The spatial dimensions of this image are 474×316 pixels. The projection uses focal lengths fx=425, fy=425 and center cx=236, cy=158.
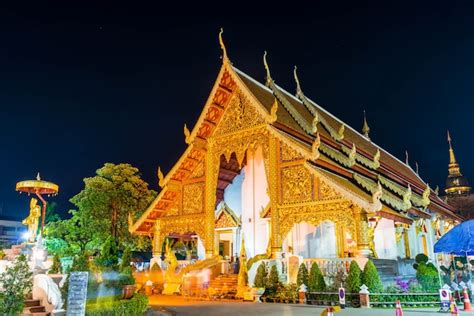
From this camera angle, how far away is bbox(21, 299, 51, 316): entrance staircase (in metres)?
7.95

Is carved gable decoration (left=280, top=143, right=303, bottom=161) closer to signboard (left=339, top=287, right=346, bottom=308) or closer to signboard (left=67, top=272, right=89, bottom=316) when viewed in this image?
signboard (left=339, top=287, right=346, bottom=308)

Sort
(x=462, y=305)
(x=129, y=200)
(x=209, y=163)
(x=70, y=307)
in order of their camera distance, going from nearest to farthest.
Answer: (x=70, y=307) < (x=462, y=305) < (x=209, y=163) < (x=129, y=200)

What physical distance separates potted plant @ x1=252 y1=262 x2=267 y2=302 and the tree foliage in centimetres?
1374

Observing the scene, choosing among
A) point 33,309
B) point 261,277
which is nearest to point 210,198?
point 261,277

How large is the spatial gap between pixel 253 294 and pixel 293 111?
7.51 meters

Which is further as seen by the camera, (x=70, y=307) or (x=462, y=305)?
(x=462, y=305)

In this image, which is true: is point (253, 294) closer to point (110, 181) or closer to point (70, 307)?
point (70, 307)

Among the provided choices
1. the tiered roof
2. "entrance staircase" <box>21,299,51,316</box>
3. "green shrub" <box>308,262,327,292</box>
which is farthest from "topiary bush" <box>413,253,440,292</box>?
"entrance staircase" <box>21,299,51,316</box>

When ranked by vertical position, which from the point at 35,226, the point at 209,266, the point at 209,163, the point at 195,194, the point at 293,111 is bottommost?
the point at 209,266

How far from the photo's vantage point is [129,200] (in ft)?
83.6

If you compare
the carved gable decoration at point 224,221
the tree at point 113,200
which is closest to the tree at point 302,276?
the carved gable decoration at point 224,221

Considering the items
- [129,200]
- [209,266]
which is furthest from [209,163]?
[129,200]

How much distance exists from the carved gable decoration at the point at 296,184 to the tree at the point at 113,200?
538 inches

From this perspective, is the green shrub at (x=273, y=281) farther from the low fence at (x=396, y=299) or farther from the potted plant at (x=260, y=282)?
the low fence at (x=396, y=299)
